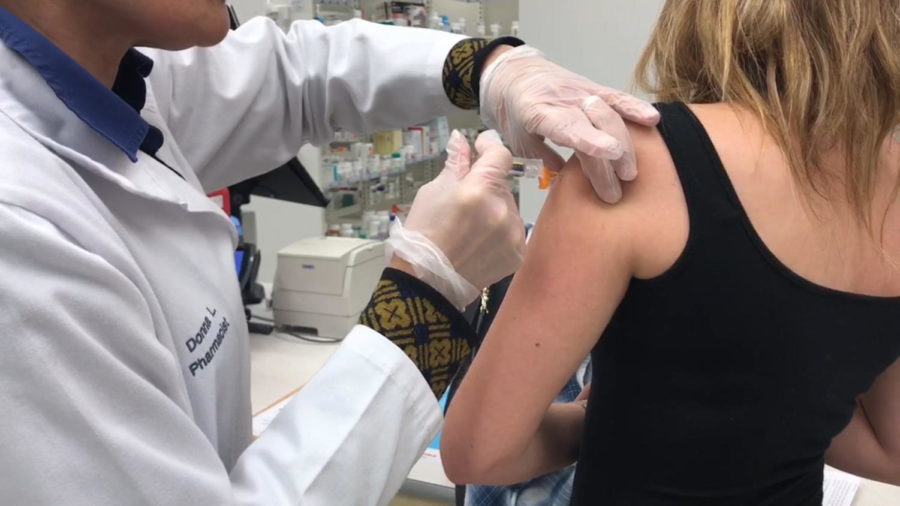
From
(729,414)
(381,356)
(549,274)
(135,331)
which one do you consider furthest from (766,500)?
(135,331)

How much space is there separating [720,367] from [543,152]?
35cm

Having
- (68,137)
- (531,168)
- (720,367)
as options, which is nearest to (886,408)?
(720,367)

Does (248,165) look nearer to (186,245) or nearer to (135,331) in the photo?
(186,245)

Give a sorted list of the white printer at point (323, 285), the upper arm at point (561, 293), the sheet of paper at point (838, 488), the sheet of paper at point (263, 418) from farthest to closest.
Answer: the white printer at point (323, 285) → the sheet of paper at point (263, 418) → the sheet of paper at point (838, 488) → the upper arm at point (561, 293)

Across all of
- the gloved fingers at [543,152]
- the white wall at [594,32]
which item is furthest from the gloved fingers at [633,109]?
the white wall at [594,32]

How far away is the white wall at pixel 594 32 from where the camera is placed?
3047mm

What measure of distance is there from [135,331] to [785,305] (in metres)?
0.63

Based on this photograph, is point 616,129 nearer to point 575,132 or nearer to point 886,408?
point 575,132

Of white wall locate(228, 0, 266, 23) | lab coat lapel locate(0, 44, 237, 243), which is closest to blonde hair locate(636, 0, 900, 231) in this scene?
lab coat lapel locate(0, 44, 237, 243)

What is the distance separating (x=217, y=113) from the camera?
114 centimetres

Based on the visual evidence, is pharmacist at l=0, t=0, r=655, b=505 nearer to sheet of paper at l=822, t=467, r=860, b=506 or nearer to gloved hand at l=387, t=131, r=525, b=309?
gloved hand at l=387, t=131, r=525, b=309

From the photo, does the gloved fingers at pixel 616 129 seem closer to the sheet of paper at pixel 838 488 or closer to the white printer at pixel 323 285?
the sheet of paper at pixel 838 488

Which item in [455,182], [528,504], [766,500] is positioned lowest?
[528,504]

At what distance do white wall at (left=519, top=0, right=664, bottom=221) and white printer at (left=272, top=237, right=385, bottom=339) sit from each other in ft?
4.67
